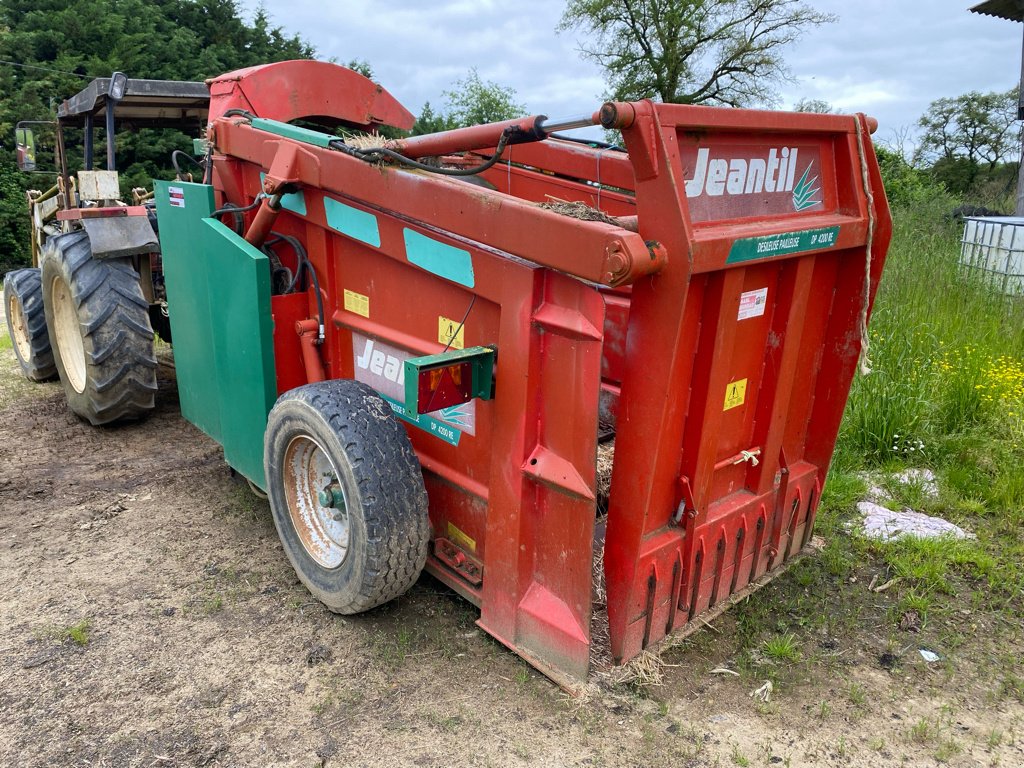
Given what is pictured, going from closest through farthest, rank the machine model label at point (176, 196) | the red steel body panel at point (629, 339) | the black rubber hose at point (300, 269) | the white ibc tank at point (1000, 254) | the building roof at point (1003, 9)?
the red steel body panel at point (629, 339) < the black rubber hose at point (300, 269) < the machine model label at point (176, 196) < the white ibc tank at point (1000, 254) < the building roof at point (1003, 9)

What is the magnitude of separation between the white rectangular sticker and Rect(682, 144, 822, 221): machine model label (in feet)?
0.85

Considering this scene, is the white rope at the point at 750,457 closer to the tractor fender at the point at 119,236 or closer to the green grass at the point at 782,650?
the green grass at the point at 782,650

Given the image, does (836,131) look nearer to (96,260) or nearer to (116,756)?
(116,756)

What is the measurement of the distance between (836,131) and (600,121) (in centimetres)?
111

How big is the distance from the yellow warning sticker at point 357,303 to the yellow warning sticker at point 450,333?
45 cm

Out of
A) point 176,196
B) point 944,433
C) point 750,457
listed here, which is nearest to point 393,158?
point 176,196

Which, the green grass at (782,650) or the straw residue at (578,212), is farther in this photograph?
the green grass at (782,650)

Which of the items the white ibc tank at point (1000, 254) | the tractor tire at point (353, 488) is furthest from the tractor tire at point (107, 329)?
the white ibc tank at point (1000, 254)

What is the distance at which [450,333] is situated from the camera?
9.00 ft

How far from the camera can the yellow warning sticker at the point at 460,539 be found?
9.38 ft

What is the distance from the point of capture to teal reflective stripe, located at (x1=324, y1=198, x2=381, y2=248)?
2891 mm

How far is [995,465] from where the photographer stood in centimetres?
423

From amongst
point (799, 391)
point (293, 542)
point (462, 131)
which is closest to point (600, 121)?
point (462, 131)

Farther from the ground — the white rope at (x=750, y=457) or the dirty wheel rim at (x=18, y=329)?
the white rope at (x=750, y=457)
